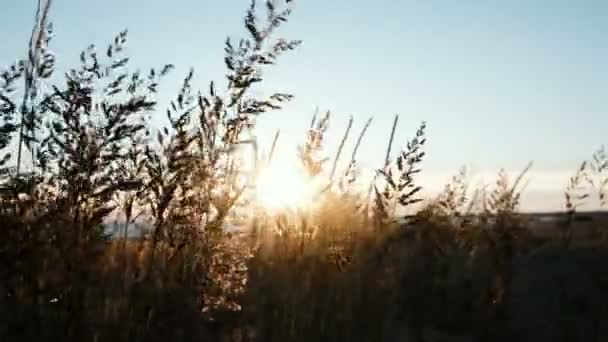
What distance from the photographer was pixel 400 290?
6.96 metres

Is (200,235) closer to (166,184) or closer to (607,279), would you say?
(166,184)

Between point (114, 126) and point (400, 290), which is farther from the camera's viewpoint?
point (400, 290)

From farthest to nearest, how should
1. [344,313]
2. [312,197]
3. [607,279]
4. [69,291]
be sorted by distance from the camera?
[607,279]
[312,197]
[344,313]
[69,291]

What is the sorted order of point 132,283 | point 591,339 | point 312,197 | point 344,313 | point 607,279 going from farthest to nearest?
point 607,279 → point 591,339 → point 312,197 → point 344,313 → point 132,283

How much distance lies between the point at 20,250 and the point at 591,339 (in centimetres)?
500

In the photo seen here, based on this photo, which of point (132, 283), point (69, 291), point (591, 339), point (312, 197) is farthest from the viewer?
point (591, 339)

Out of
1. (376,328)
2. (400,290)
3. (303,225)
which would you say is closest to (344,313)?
(376,328)

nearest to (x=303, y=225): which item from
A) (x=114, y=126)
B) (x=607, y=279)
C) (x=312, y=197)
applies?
(x=312, y=197)

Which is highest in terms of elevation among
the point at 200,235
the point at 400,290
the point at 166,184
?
the point at 166,184

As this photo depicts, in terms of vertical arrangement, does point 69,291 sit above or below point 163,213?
below

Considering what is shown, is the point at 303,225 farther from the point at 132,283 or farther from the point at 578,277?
the point at 578,277

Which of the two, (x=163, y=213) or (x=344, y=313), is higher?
(x=163, y=213)

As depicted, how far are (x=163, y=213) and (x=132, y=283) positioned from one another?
54 cm

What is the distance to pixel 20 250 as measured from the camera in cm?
430
